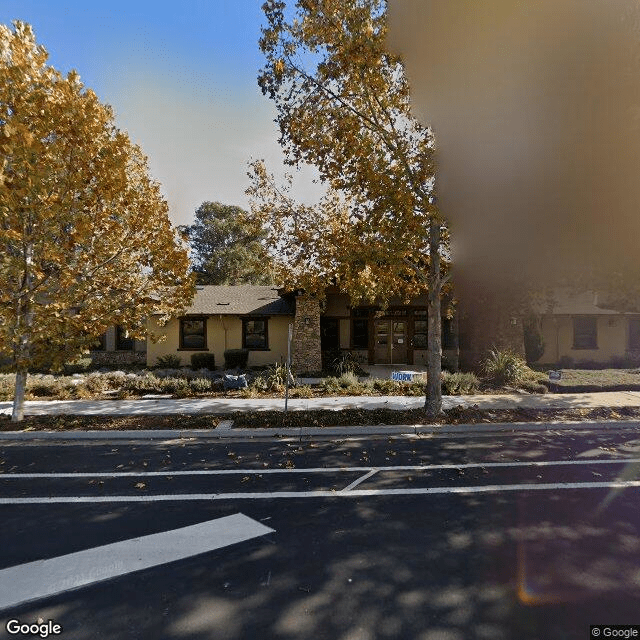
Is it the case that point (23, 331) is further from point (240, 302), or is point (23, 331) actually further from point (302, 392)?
point (240, 302)

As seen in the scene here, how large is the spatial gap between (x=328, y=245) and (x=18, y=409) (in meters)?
8.47

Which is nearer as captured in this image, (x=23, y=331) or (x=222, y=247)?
(x=23, y=331)

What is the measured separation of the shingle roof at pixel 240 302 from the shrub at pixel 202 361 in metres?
2.12

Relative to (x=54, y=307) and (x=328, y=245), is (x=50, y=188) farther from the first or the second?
(x=328, y=245)

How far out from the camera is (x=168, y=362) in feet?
→ 66.7

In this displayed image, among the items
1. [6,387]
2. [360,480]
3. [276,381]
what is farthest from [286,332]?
[360,480]

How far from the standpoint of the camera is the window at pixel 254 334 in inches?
848

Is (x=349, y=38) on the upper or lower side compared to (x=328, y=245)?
upper

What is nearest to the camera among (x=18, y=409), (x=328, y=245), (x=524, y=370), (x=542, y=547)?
(x=542, y=547)

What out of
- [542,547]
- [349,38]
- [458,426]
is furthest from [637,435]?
[349,38]

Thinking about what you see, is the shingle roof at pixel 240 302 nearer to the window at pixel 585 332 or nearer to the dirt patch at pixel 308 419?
the dirt patch at pixel 308 419

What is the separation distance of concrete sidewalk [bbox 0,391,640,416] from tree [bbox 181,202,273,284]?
28320mm

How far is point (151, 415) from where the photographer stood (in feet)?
34.4

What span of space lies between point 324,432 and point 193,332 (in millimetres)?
13973
